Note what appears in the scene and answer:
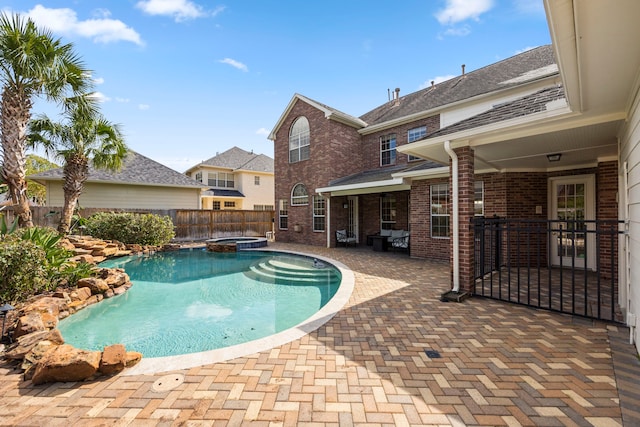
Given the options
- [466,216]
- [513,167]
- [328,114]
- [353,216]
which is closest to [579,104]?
[466,216]

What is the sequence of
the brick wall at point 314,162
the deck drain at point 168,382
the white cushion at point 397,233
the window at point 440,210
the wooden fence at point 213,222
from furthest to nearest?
1. the wooden fence at point 213,222
2. the brick wall at point 314,162
3. the white cushion at point 397,233
4. the window at point 440,210
5. the deck drain at point 168,382

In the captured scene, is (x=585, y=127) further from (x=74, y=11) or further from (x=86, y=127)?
(x=86, y=127)

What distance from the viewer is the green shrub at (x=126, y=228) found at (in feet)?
41.6

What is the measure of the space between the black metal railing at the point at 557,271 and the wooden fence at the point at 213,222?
1383 cm

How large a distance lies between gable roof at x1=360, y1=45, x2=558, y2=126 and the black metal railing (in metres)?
5.62

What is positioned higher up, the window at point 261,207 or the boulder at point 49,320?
the window at point 261,207

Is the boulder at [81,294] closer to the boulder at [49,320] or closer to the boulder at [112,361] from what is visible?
the boulder at [49,320]

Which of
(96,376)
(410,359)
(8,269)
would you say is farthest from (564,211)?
(8,269)

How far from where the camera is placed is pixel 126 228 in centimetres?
1273

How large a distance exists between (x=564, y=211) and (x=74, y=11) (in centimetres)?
1406

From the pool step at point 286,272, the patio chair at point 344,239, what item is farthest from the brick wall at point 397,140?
the pool step at point 286,272

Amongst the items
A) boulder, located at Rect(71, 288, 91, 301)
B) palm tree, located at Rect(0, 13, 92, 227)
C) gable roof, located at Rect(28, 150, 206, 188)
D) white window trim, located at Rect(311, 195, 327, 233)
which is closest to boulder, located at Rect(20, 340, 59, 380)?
boulder, located at Rect(71, 288, 91, 301)

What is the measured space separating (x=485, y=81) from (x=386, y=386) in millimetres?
12966

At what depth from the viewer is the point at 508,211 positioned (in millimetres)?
8047
